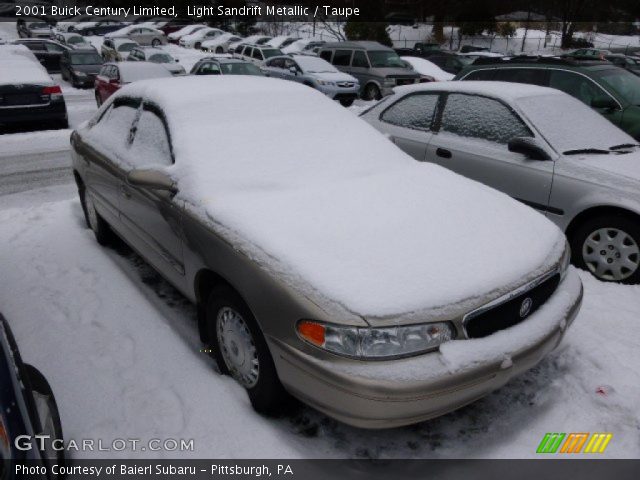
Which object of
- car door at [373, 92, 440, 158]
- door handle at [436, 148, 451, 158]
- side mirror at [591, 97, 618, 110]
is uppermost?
side mirror at [591, 97, 618, 110]

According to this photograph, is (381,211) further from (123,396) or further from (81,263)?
(81,263)

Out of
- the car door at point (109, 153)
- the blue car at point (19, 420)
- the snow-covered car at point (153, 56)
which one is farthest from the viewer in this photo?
the snow-covered car at point (153, 56)

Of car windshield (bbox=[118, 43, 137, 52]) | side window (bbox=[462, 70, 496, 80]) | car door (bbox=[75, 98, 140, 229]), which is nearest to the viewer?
car door (bbox=[75, 98, 140, 229])

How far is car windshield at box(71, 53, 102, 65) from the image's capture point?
1866 cm

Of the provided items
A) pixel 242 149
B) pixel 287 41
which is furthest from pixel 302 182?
pixel 287 41

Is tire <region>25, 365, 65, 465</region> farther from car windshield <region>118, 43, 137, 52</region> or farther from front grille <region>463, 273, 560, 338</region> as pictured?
car windshield <region>118, 43, 137, 52</region>

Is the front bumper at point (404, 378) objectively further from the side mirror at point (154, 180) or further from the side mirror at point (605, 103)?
the side mirror at point (605, 103)

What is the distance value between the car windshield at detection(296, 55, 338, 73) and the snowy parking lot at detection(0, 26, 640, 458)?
1225 centimetres

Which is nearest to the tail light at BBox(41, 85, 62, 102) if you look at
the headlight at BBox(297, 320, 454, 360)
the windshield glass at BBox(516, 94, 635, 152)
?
the windshield glass at BBox(516, 94, 635, 152)

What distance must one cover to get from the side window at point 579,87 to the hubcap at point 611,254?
10.7 ft

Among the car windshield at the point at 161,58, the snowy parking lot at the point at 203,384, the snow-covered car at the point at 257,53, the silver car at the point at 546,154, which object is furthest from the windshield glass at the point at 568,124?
the car windshield at the point at 161,58

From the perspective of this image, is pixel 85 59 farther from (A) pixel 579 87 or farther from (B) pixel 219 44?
(A) pixel 579 87

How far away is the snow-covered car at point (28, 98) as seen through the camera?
988 centimetres

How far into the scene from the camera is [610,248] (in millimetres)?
4188
